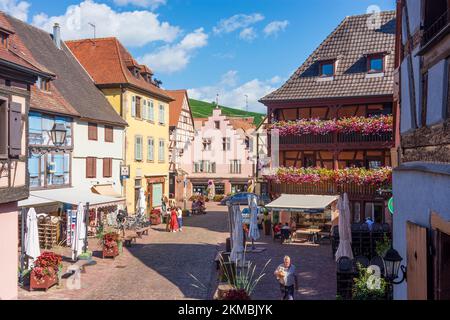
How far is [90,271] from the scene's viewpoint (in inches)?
623

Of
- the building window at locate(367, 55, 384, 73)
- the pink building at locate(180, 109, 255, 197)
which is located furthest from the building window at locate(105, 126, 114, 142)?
the pink building at locate(180, 109, 255, 197)

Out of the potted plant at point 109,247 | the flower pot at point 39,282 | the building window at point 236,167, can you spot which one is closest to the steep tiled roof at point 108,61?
the building window at point 236,167

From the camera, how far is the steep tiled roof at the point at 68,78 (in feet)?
86.4

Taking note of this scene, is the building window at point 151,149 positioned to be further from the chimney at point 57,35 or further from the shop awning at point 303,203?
the shop awning at point 303,203

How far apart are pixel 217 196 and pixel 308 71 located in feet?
71.0

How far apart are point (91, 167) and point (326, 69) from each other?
13.9 m

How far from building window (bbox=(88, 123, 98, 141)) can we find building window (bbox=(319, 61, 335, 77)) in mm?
12768

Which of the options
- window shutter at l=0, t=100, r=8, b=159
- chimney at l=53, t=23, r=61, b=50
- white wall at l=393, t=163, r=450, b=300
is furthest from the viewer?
chimney at l=53, t=23, r=61, b=50

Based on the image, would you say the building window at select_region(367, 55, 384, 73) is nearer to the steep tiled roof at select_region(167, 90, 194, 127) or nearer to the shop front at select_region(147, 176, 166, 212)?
the shop front at select_region(147, 176, 166, 212)

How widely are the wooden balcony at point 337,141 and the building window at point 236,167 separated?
21.5 m

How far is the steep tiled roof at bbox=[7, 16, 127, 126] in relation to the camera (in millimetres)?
26339

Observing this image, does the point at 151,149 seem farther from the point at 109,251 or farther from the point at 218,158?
the point at 109,251

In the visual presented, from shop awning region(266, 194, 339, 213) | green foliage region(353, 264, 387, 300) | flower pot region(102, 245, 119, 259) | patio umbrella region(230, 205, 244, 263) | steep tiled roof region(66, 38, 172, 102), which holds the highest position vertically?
steep tiled roof region(66, 38, 172, 102)
